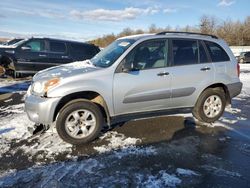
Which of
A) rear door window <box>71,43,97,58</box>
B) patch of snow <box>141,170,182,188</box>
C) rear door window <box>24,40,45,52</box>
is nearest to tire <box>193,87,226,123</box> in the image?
patch of snow <box>141,170,182,188</box>

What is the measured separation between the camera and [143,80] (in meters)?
5.79

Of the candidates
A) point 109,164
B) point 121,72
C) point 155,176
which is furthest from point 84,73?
point 155,176

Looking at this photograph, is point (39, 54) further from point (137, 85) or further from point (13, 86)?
point (137, 85)

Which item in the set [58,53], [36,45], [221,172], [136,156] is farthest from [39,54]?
[221,172]

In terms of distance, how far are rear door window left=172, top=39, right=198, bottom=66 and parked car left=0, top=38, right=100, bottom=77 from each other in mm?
7659

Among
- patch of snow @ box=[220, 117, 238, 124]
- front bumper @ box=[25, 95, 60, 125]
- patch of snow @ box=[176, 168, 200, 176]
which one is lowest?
patch of snow @ box=[176, 168, 200, 176]

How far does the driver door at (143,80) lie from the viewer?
18.5 feet

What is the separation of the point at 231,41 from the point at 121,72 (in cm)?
6382

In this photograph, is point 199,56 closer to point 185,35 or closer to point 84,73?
point 185,35

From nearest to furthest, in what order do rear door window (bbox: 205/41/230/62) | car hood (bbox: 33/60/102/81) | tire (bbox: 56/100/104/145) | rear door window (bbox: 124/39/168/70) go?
tire (bbox: 56/100/104/145) → car hood (bbox: 33/60/102/81) → rear door window (bbox: 124/39/168/70) → rear door window (bbox: 205/41/230/62)

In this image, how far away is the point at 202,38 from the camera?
6723 millimetres

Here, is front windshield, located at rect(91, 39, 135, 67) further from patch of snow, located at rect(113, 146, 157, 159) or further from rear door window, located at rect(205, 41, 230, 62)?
rear door window, located at rect(205, 41, 230, 62)

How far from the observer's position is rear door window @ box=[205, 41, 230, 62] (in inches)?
265

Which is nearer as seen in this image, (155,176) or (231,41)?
(155,176)
